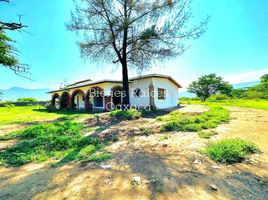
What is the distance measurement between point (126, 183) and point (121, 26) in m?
11.9

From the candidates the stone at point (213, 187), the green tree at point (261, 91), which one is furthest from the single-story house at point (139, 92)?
the green tree at point (261, 91)

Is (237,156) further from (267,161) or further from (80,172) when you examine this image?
(80,172)

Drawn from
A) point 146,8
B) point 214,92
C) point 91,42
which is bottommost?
point 214,92

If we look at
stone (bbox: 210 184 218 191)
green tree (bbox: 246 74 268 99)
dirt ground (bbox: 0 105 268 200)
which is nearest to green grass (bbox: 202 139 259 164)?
dirt ground (bbox: 0 105 268 200)

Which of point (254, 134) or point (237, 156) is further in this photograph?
point (254, 134)

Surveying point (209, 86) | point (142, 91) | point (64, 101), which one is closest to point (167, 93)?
Result: point (142, 91)

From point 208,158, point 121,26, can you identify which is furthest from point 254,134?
point 121,26

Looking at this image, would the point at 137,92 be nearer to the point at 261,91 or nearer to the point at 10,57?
the point at 10,57

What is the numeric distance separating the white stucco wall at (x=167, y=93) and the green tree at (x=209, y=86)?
23364 millimetres

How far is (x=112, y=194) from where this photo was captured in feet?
9.63

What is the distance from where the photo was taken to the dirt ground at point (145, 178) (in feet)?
9.68

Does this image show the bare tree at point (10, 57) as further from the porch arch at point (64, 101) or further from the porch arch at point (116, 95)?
the porch arch at point (64, 101)

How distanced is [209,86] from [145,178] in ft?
141

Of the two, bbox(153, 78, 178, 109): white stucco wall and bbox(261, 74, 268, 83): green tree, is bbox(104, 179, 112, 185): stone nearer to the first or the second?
bbox(153, 78, 178, 109): white stucco wall
